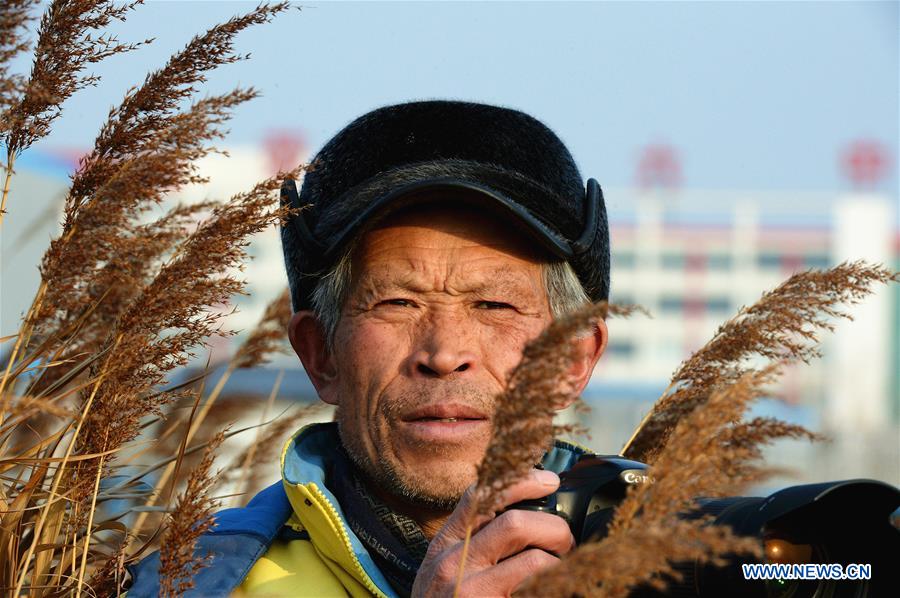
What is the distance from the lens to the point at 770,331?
2.34 m

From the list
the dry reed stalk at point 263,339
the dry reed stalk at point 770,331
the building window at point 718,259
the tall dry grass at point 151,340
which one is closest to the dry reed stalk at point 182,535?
the tall dry grass at point 151,340

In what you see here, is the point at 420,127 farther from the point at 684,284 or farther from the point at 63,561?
the point at 684,284

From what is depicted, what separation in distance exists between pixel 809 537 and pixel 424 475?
900 mm

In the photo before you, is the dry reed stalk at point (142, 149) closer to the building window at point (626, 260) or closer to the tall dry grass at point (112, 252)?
the tall dry grass at point (112, 252)

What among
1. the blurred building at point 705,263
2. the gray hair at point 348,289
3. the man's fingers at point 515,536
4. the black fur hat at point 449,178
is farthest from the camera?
the blurred building at point 705,263

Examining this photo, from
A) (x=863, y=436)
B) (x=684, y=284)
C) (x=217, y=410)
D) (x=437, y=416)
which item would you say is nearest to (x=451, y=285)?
(x=437, y=416)

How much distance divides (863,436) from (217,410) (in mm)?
37735

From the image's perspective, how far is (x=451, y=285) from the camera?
2.44m

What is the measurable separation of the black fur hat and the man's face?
0.27 feet

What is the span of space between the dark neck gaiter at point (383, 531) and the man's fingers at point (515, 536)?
1.54 ft

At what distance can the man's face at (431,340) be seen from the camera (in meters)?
2.32

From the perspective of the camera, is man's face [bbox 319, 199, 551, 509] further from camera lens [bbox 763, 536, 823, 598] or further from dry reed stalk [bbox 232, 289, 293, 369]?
camera lens [bbox 763, 536, 823, 598]

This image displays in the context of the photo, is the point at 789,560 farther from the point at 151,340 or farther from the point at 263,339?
the point at 263,339

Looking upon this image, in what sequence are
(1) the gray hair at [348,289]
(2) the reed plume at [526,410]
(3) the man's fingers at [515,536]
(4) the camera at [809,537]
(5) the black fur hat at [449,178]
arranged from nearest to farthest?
(2) the reed plume at [526,410]
(4) the camera at [809,537]
(3) the man's fingers at [515,536]
(5) the black fur hat at [449,178]
(1) the gray hair at [348,289]
